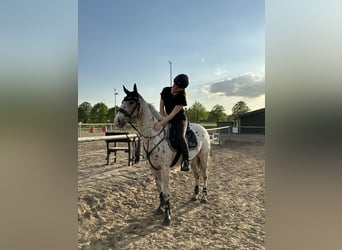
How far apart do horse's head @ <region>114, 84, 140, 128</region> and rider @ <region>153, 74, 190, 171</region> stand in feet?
0.95

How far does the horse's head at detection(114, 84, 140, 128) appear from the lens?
2305 millimetres

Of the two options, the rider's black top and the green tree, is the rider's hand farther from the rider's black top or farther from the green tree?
the green tree

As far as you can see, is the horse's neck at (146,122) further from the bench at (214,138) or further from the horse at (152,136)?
the bench at (214,138)

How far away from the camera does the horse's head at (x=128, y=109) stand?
7.56 feet

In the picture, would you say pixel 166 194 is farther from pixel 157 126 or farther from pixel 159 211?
pixel 157 126

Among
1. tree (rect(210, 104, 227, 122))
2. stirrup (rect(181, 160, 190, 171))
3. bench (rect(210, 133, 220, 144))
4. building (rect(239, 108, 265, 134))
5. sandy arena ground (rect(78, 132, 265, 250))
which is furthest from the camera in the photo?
tree (rect(210, 104, 227, 122))

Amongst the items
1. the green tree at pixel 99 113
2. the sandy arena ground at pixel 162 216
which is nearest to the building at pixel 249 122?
the green tree at pixel 99 113

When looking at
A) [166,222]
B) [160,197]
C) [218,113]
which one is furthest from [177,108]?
[218,113]

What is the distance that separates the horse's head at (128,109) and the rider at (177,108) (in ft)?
0.95

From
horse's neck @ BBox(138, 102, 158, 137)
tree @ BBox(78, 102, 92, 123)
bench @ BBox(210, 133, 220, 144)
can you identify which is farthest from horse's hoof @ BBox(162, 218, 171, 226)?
bench @ BBox(210, 133, 220, 144)

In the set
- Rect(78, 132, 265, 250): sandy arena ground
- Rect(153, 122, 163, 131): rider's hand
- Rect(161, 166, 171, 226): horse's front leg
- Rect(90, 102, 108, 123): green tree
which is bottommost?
Rect(78, 132, 265, 250): sandy arena ground
